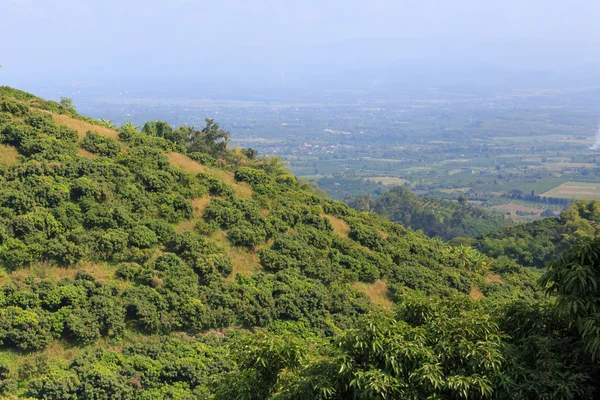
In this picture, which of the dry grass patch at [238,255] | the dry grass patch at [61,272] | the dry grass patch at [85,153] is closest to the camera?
the dry grass patch at [61,272]

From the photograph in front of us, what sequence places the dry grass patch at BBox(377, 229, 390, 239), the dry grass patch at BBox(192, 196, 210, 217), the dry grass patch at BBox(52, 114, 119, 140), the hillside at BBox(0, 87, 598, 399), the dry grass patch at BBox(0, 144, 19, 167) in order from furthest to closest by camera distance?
the dry grass patch at BBox(377, 229, 390, 239) < the dry grass patch at BBox(52, 114, 119, 140) < the dry grass patch at BBox(192, 196, 210, 217) < the dry grass patch at BBox(0, 144, 19, 167) < the hillside at BBox(0, 87, 598, 399)

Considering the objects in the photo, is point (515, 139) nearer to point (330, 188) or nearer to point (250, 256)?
point (330, 188)

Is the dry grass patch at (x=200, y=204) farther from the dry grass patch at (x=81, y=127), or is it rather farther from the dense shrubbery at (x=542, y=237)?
the dense shrubbery at (x=542, y=237)

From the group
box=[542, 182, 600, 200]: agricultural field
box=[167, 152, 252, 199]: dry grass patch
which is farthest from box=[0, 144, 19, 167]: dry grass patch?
box=[542, 182, 600, 200]: agricultural field

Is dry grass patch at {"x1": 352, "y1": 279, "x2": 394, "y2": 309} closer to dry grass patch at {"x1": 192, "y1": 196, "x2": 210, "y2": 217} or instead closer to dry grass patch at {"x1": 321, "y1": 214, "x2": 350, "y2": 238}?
dry grass patch at {"x1": 321, "y1": 214, "x2": 350, "y2": 238}

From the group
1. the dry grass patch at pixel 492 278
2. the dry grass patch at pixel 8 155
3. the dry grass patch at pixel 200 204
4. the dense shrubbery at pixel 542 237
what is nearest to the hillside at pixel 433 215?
the dense shrubbery at pixel 542 237

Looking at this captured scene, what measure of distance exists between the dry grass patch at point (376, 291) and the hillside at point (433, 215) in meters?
41.8

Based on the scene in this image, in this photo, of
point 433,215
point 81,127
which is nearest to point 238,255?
point 81,127

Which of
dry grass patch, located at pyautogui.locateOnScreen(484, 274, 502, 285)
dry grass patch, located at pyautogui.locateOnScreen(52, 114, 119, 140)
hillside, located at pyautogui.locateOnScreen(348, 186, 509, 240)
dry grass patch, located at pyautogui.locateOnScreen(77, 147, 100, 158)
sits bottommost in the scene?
hillside, located at pyautogui.locateOnScreen(348, 186, 509, 240)

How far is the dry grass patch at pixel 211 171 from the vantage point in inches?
919

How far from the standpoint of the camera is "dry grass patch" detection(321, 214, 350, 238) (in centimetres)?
2349

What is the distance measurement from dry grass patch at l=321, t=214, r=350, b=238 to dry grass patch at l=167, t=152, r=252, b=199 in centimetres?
365

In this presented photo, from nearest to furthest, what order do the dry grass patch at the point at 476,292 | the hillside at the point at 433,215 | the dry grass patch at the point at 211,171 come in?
the dry grass patch at the point at 476,292 < the dry grass patch at the point at 211,171 < the hillside at the point at 433,215

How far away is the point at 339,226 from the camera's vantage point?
78.5 feet
